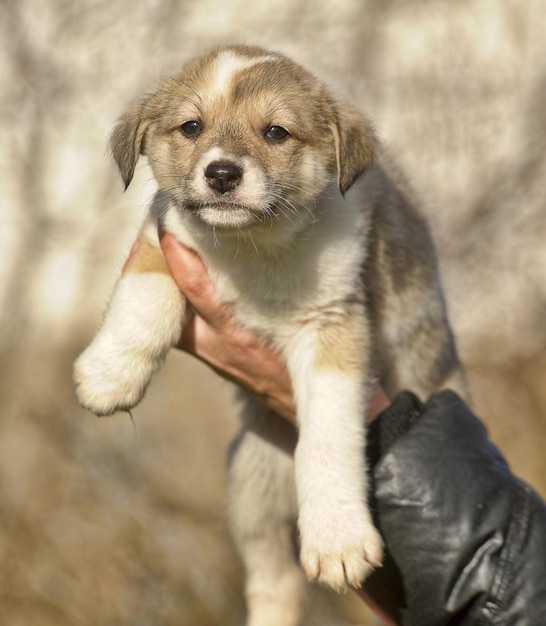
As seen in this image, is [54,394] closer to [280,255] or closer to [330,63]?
[330,63]

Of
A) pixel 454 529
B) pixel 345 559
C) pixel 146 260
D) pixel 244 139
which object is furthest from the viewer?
pixel 146 260

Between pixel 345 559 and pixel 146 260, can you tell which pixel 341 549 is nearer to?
pixel 345 559

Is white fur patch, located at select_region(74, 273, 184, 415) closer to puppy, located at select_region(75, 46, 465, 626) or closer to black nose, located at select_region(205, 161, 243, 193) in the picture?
puppy, located at select_region(75, 46, 465, 626)

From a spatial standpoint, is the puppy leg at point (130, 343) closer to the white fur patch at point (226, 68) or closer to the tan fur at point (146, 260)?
the tan fur at point (146, 260)

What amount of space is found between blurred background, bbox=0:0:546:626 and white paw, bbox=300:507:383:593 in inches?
133

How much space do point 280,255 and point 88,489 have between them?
3.80m

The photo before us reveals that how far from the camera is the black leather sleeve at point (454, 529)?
2.34m

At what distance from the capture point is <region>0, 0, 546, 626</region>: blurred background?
20.9ft

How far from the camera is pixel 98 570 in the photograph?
629 centimetres

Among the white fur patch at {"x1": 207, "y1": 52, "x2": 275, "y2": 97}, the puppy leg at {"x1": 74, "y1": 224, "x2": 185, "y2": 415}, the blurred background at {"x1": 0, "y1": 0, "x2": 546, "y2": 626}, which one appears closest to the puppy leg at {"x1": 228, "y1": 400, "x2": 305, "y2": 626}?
the puppy leg at {"x1": 74, "y1": 224, "x2": 185, "y2": 415}

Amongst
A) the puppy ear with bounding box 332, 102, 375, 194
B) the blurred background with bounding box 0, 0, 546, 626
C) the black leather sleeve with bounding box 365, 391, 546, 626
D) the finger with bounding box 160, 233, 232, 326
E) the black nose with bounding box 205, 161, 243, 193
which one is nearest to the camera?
the black leather sleeve with bounding box 365, 391, 546, 626

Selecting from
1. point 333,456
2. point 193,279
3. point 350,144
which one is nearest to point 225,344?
point 193,279

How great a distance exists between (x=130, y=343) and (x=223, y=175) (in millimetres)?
707

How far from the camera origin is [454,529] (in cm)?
245
